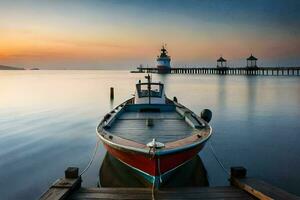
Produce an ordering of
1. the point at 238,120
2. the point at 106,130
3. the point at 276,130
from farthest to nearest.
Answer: the point at 238,120 → the point at 276,130 → the point at 106,130

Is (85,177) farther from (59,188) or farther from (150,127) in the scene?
(59,188)

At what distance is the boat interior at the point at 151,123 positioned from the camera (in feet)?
34.9

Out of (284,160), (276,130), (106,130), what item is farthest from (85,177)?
(276,130)

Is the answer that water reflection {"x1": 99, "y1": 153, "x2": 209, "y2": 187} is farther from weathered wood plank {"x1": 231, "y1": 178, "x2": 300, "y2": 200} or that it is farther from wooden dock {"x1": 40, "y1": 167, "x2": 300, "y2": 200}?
weathered wood plank {"x1": 231, "y1": 178, "x2": 300, "y2": 200}

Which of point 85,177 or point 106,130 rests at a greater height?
point 106,130

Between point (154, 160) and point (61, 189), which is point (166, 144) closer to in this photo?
point (154, 160)

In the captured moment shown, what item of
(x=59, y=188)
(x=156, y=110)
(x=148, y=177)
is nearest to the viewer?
(x=59, y=188)

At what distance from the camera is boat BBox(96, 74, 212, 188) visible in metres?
8.14

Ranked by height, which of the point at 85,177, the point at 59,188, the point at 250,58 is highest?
the point at 250,58

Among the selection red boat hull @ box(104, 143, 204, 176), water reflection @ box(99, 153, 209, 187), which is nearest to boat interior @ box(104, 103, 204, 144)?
red boat hull @ box(104, 143, 204, 176)

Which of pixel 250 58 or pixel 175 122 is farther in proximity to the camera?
pixel 250 58

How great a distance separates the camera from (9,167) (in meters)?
12.9

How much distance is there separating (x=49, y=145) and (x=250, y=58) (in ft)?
371

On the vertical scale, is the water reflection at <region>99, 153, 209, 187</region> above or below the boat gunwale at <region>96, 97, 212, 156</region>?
below
